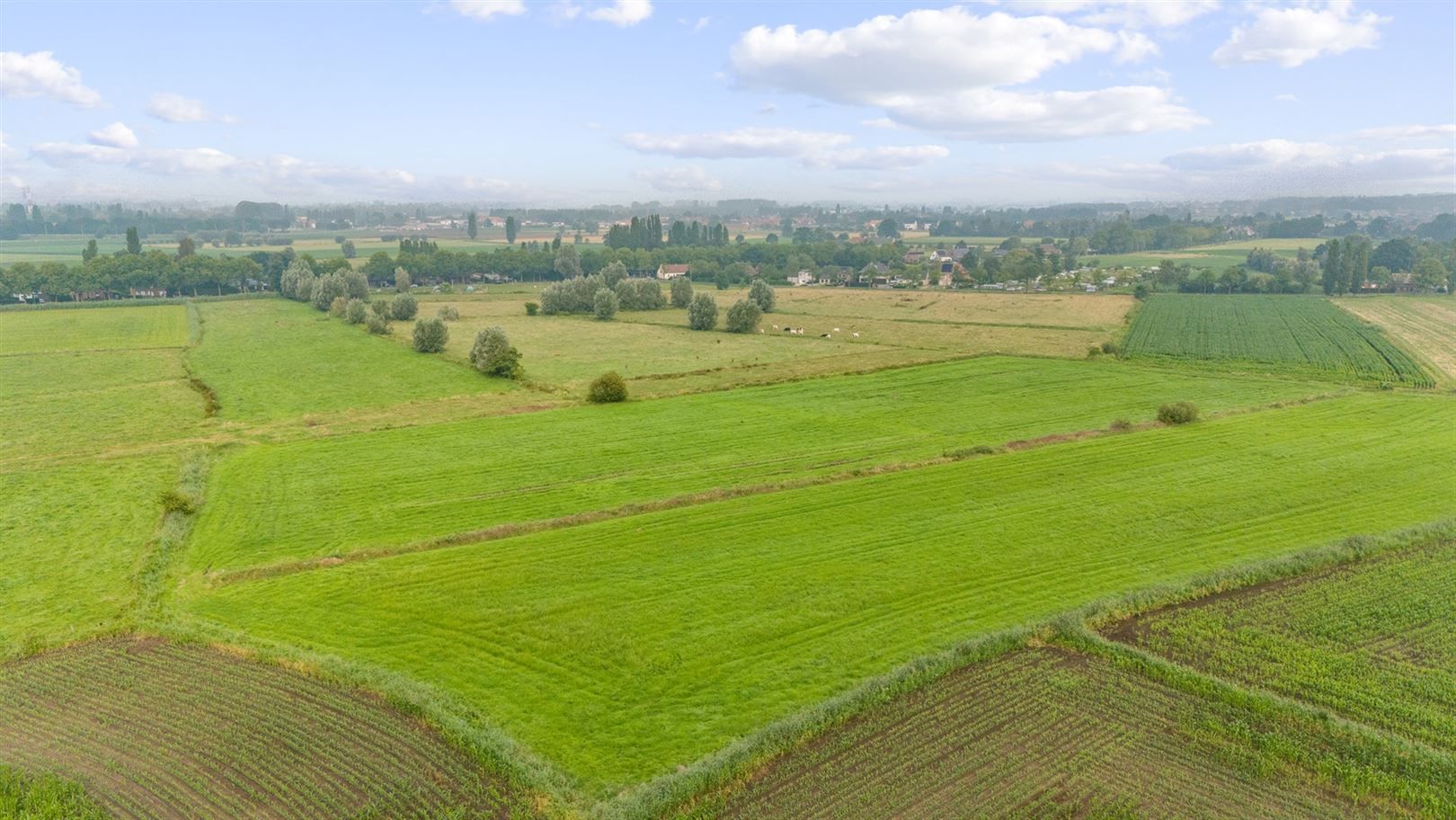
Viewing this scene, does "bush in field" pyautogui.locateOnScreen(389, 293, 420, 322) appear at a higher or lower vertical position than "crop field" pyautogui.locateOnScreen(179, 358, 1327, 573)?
higher

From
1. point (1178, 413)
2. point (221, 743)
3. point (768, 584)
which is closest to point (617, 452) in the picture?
point (768, 584)

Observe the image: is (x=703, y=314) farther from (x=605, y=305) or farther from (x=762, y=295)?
(x=762, y=295)

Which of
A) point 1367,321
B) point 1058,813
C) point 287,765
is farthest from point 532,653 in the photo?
point 1367,321

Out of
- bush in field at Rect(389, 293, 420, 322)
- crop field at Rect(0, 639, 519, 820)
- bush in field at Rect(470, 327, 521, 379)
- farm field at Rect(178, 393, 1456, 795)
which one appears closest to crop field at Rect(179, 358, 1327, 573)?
farm field at Rect(178, 393, 1456, 795)

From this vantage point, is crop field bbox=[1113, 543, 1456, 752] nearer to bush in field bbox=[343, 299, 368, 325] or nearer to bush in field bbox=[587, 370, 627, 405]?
bush in field bbox=[587, 370, 627, 405]

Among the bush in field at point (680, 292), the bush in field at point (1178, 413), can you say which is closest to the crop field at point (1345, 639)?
the bush in field at point (1178, 413)

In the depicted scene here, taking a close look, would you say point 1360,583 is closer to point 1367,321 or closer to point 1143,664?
point 1143,664

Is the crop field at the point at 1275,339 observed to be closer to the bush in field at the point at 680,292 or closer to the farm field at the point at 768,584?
the farm field at the point at 768,584
